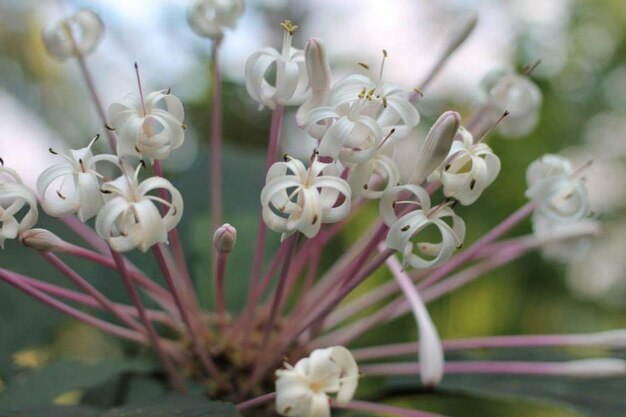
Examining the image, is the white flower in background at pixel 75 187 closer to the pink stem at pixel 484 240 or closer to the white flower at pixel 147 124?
the white flower at pixel 147 124

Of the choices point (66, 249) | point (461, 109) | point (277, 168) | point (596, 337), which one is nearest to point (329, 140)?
point (277, 168)

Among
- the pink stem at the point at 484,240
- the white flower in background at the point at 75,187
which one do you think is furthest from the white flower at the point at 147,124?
the pink stem at the point at 484,240

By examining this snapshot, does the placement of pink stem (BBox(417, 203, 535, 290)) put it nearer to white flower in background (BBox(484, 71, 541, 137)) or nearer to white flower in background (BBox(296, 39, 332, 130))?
white flower in background (BBox(484, 71, 541, 137))

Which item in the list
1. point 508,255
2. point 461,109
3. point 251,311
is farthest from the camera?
point 461,109

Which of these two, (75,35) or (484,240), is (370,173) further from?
(75,35)

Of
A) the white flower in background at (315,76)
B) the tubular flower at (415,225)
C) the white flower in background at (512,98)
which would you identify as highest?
the white flower in background at (512,98)

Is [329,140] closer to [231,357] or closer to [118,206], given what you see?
[118,206]

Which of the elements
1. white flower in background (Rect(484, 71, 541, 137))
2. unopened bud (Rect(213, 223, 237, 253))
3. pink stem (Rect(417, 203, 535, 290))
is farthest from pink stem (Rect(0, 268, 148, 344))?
white flower in background (Rect(484, 71, 541, 137))
